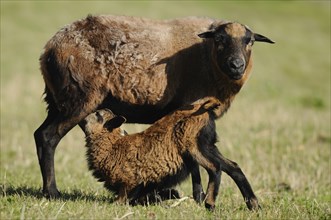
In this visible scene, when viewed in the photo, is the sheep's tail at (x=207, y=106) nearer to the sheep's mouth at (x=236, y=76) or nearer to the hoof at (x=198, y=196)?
the sheep's mouth at (x=236, y=76)

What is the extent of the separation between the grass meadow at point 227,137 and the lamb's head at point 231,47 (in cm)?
162

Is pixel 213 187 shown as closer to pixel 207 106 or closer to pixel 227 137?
pixel 207 106

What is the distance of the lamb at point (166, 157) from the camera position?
7684mm

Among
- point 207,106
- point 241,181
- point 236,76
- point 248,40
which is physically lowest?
point 241,181

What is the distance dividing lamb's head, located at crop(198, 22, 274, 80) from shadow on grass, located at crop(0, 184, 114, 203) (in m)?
2.11

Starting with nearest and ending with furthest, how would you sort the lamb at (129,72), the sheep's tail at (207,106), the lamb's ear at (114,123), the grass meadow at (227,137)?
the grass meadow at (227,137) → the sheep's tail at (207,106) → the lamb's ear at (114,123) → the lamb at (129,72)

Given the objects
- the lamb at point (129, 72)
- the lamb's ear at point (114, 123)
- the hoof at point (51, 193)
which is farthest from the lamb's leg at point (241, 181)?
the hoof at point (51, 193)

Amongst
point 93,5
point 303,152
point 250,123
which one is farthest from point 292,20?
point 303,152

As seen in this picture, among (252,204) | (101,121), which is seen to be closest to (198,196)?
(252,204)

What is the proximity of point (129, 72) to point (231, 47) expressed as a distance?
1.31m

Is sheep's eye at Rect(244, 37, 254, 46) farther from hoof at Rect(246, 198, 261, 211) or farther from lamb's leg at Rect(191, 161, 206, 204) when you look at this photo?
hoof at Rect(246, 198, 261, 211)

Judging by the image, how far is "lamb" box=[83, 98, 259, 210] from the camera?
303 inches

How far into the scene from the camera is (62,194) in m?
8.54

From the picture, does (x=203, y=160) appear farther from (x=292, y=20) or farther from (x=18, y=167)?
(x=292, y=20)
